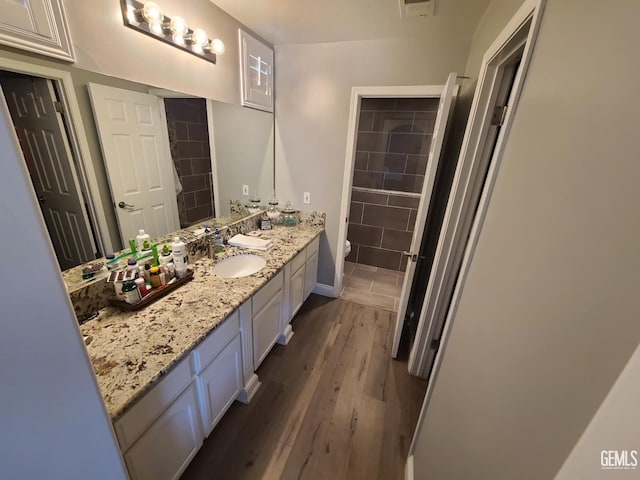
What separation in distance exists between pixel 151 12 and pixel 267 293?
1.64 metres

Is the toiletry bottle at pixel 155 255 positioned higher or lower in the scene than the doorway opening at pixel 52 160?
lower

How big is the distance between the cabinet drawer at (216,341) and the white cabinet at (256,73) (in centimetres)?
174

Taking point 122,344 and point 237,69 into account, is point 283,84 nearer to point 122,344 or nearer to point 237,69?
point 237,69

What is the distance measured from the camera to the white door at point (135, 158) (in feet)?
3.96

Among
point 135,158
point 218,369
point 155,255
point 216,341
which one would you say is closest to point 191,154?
point 135,158

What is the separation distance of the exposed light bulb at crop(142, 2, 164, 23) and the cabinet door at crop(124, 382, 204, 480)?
181 cm

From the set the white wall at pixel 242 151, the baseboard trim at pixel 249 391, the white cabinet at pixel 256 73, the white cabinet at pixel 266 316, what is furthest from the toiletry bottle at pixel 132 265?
the white cabinet at pixel 256 73

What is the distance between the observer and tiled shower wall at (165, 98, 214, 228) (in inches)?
62.7

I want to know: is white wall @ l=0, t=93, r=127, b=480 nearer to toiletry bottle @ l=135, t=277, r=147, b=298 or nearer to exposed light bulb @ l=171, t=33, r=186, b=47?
toiletry bottle @ l=135, t=277, r=147, b=298

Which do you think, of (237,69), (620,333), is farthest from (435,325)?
(237,69)

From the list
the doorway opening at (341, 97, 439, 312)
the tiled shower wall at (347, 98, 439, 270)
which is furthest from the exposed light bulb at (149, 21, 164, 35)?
the tiled shower wall at (347, 98, 439, 270)

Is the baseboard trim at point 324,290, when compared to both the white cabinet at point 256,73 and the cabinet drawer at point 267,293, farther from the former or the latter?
the white cabinet at point 256,73

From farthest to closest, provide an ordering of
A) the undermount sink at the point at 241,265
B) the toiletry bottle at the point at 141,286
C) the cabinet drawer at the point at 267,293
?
the undermount sink at the point at 241,265
the cabinet drawer at the point at 267,293
the toiletry bottle at the point at 141,286
